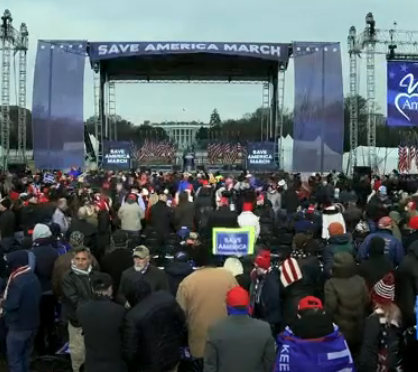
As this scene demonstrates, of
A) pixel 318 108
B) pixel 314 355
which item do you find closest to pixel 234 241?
pixel 314 355

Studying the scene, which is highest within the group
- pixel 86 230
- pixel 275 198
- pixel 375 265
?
pixel 275 198

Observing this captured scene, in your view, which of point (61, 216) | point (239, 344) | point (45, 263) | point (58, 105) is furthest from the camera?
point (58, 105)

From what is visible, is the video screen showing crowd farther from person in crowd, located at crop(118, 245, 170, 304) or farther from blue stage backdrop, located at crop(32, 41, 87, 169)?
blue stage backdrop, located at crop(32, 41, 87, 169)

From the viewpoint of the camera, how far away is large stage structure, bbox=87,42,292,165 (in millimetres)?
25828

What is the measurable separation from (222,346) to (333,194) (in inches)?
411

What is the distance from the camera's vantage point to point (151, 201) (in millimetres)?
11633

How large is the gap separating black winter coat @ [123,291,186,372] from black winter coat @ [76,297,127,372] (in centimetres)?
8

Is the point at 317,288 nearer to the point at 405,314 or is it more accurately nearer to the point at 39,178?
the point at 405,314

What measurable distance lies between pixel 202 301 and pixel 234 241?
1.91 meters

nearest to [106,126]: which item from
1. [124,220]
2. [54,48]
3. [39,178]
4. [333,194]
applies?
[54,48]

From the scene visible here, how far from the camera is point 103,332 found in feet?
14.1

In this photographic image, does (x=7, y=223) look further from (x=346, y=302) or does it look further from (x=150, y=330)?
(x=346, y=302)

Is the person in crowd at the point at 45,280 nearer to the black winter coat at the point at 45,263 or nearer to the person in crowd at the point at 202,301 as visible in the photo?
→ the black winter coat at the point at 45,263

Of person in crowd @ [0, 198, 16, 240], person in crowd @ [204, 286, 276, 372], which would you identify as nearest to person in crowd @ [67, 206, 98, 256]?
person in crowd @ [0, 198, 16, 240]
